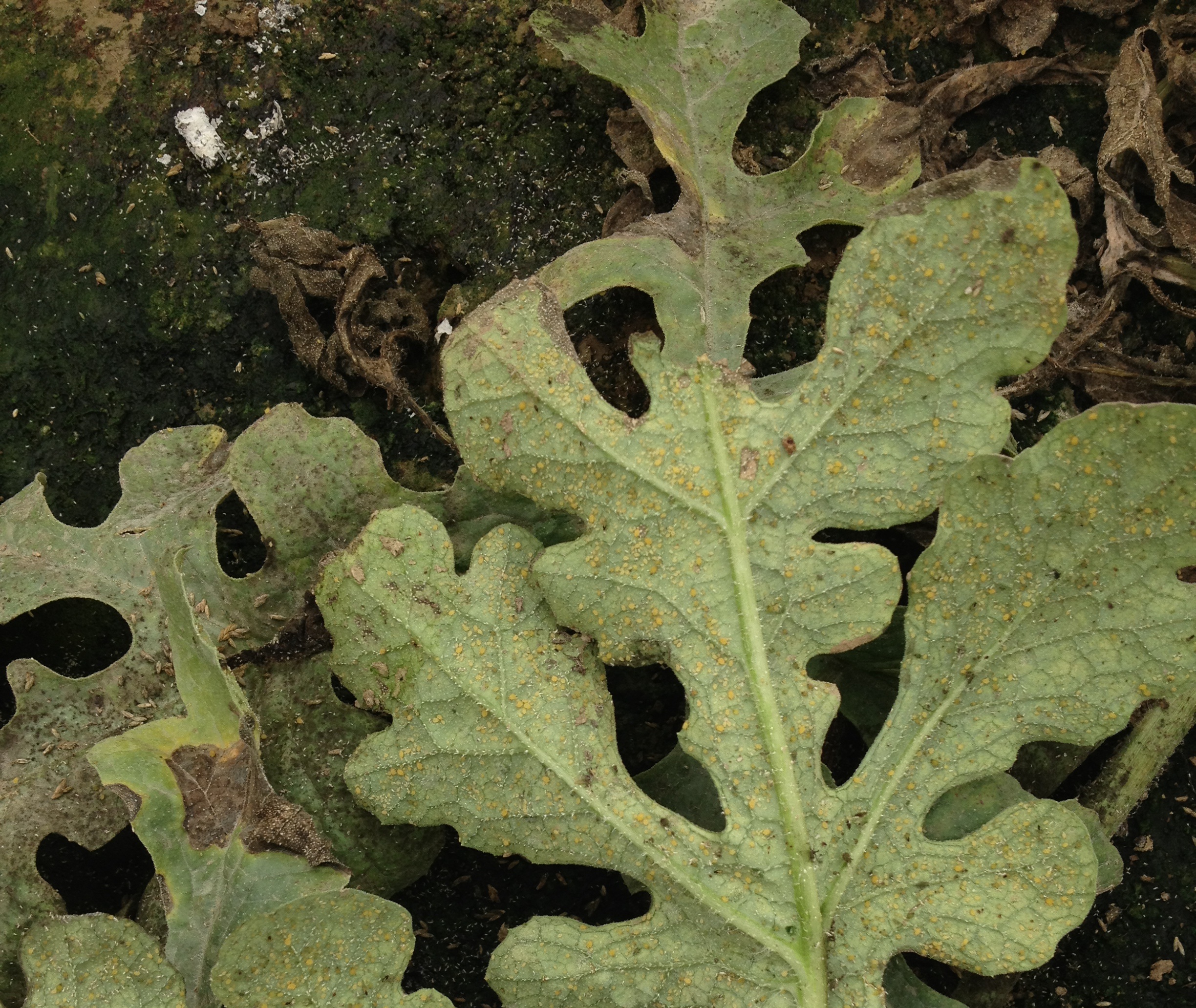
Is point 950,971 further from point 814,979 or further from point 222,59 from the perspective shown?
point 222,59

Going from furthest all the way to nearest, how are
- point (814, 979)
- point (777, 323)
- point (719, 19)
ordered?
1. point (777, 323)
2. point (719, 19)
3. point (814, 979)

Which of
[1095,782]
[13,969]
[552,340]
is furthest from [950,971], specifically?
[13,969]

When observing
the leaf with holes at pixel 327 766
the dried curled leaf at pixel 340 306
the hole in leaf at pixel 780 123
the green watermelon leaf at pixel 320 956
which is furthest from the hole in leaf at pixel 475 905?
the hole in leaf at pixel 780 123

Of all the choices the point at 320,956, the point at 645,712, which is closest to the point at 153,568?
the point at 320,956

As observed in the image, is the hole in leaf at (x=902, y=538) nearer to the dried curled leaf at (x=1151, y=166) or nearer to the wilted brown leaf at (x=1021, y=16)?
the dried curled leaf at (x=1151, y=166)

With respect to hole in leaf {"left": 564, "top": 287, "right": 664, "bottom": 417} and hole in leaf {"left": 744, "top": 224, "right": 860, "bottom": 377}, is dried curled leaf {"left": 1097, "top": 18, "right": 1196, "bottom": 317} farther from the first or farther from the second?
hole in leaf {"left": 564, "top": 287, "right": 664, "bottom": 417}

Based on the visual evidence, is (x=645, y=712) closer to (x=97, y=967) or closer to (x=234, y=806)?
(x=234, y=806)

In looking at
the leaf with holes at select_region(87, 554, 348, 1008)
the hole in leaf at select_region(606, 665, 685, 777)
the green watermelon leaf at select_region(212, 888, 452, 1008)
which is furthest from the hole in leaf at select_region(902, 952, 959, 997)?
the leaf with holes at select_region(87, 554, 348, 1008)
